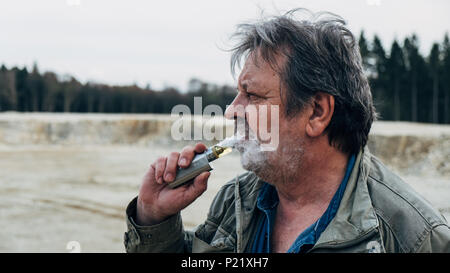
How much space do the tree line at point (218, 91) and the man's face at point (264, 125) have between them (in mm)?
18799

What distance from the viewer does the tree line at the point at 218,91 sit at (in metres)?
37.8

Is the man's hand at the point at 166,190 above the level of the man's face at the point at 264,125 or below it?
below

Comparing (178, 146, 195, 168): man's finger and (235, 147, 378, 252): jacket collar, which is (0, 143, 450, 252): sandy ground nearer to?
(235, 147, 378, 252): jacket collar

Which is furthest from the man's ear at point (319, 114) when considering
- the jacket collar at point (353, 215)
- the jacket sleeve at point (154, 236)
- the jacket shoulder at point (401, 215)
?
the jacket sleeve at point (154, 236)

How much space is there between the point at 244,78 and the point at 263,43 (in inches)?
7.9

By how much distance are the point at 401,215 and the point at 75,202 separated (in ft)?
40.1

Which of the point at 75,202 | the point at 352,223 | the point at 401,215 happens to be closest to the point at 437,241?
the point at 401,215

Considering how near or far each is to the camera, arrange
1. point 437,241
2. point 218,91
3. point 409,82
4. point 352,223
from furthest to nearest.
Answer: point 218,91 → point 409,82 → point 352,223 → point 437,241

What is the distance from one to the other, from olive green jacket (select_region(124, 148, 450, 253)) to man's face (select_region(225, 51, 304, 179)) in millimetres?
271

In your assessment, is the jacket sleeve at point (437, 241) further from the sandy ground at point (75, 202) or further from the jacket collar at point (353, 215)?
the sandy ground at point (75, 202)

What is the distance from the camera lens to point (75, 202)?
1278 cm

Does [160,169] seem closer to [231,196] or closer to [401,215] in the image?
[231,196]

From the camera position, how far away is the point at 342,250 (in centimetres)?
185

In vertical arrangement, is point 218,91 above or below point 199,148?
above
